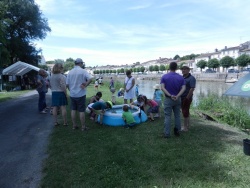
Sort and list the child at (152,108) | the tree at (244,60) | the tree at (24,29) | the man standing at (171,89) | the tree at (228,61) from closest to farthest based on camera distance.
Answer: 1. the man standing at (171,89)
2. the child at (152,108)
3. the tree at (24,29)
4. the tree at (244,60)
5. the tree at (228,61)

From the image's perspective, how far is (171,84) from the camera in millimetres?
5730

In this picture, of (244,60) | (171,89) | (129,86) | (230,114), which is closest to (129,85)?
(129,86)

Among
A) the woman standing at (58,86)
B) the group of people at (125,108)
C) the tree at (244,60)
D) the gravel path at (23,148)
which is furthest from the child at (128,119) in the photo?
the tree at (244,60)

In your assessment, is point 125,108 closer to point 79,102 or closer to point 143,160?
point 79,102

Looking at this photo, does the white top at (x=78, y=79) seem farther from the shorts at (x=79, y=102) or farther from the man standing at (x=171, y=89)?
the man standing at (x=171, y=89)

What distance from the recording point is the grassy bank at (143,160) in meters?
3.67

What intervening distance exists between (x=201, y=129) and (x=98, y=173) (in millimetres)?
3992

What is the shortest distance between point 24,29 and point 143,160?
1471 inches

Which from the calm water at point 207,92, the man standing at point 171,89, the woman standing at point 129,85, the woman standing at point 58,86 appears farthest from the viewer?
the calm water at point 207,92

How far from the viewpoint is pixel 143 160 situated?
442 centimetres

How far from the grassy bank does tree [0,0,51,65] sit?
3213 centimetres

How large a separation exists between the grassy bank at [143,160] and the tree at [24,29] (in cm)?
3213

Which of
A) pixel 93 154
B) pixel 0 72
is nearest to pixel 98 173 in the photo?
pixel 93 154

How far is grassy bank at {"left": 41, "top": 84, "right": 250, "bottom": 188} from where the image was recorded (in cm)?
367
